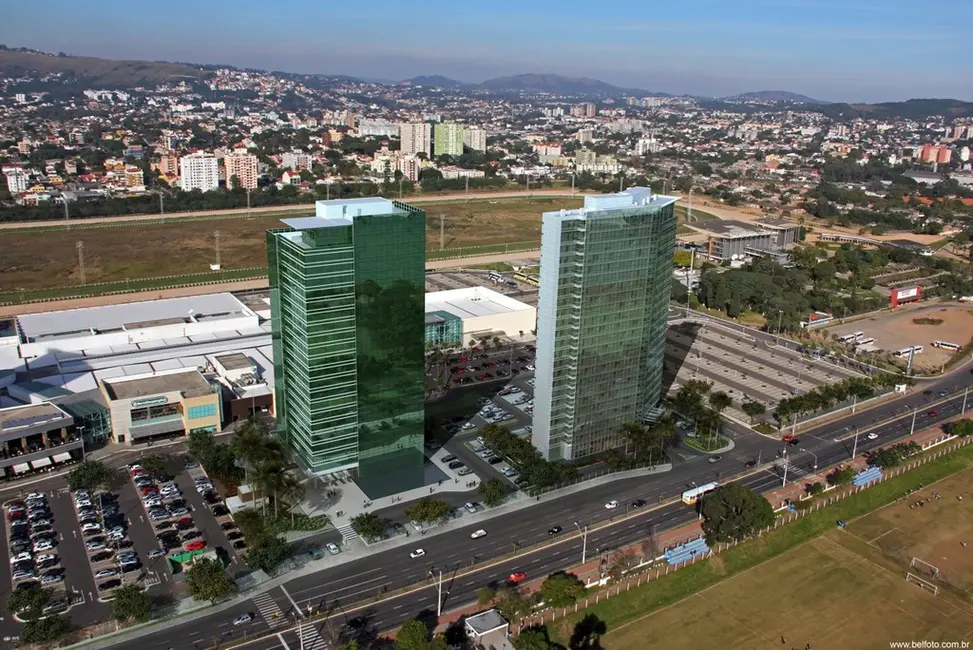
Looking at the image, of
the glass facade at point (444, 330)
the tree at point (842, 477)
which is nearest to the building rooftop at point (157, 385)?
the glass facade at point (444, 330)

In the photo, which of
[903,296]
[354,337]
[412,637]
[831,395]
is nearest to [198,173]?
[354,337]

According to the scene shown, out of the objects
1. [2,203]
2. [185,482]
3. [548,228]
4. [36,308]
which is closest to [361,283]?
[548,228]

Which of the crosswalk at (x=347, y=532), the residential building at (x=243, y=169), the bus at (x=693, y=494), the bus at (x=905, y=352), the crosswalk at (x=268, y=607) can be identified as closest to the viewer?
the crosswalk at (x=268, y=607)

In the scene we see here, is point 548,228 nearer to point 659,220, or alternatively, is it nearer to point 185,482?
point 659,220

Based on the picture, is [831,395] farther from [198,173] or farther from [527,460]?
[198,173]

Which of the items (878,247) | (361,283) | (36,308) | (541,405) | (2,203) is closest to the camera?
(361,283)

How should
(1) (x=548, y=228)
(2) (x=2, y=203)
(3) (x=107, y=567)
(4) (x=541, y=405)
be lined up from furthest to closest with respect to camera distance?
(2) (x=2, y=203) → (4) (x=541, y=405) → (1) (x=548, y=228) → (3) (x=107, y=567)

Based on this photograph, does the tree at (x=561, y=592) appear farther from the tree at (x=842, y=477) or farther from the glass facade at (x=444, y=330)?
the glass facade at (x=444, y=330)
